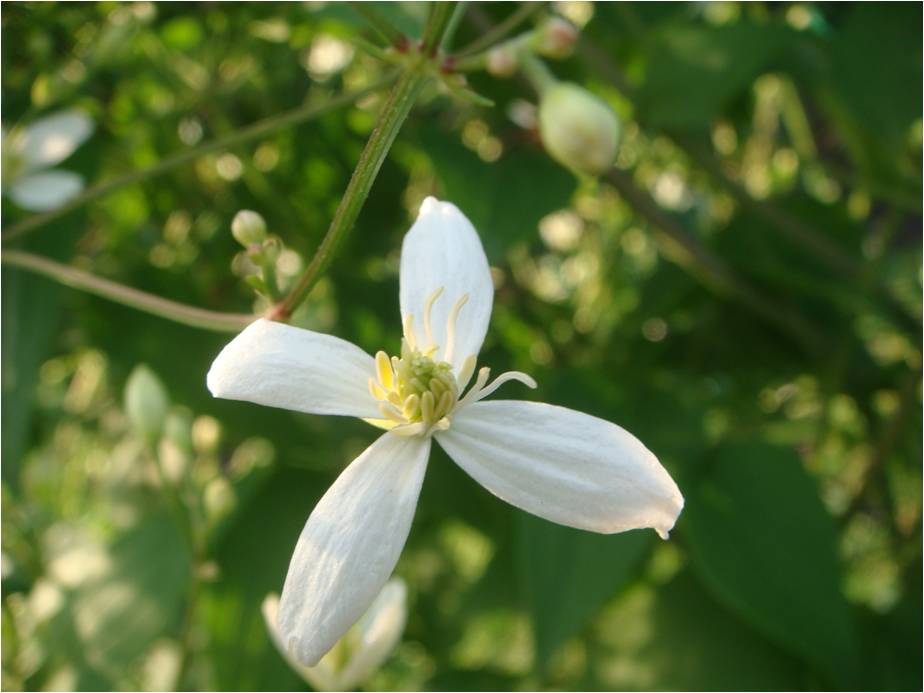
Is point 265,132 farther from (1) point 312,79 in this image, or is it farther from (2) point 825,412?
(2) point 825,412

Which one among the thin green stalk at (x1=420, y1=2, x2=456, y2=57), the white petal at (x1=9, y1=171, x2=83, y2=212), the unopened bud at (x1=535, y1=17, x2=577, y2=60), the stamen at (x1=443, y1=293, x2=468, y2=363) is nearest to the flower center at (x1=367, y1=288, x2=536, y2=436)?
the stamen at (x1=443, y1=293, x2=468, y2=363)

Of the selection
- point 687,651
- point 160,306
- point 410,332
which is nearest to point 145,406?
point 160,306

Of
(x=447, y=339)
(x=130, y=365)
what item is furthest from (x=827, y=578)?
(x=130, y=365)

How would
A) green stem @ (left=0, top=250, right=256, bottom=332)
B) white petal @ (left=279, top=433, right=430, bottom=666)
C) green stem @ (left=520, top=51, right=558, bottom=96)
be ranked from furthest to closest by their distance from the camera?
green stem @ (left=520, top=51, right=558, bottom=96)
green stem @ (left=0, top=250, right=256, bottom=332)
white petal @ (left=279, top=433, right=430, bottom=666)

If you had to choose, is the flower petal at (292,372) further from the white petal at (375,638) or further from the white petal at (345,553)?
the white petal at (375,638)

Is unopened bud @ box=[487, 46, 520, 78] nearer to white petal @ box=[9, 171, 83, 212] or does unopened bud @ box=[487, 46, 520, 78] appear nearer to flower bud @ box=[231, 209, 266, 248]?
flower bud @ box=[231, 209, 266, 248]

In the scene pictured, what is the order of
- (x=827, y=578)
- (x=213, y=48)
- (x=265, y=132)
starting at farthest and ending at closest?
(x=213, y=48)
(x=827, y=578)
(x=265, y=132)

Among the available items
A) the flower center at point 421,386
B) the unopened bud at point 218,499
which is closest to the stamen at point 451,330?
the flower center at point 421,386
